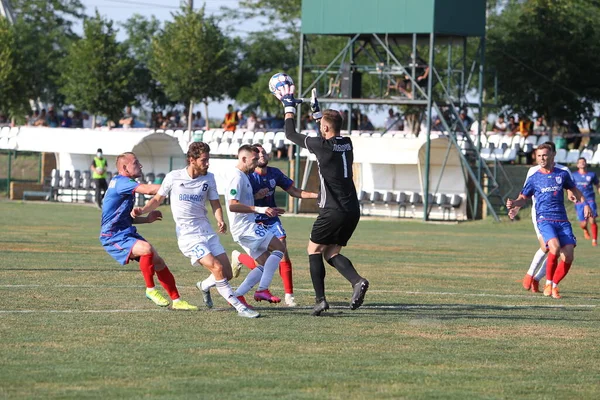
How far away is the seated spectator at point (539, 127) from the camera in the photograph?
41.7m

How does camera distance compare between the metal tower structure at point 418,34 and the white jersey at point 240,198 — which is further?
the metal tower structure at point 418,34

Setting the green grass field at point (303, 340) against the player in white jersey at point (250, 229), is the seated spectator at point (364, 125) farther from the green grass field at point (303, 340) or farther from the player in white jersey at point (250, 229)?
the player in white jersey at point (250, 229)

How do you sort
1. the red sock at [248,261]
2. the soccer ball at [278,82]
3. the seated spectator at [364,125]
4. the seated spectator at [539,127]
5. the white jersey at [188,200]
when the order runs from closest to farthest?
1. the white jersey at [188,200]
2. the soccer ball at [278,82]
3. the red sock at [248,261]
4. the seated spectator at [539,127]
5. the seated spectator at [364,125]

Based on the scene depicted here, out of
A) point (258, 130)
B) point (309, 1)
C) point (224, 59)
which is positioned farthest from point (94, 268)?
point (224, 59)

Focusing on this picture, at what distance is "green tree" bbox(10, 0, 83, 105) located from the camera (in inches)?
2244

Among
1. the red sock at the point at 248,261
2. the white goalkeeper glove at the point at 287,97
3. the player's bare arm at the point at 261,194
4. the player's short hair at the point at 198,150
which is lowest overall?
the red sock at the point at 248,261

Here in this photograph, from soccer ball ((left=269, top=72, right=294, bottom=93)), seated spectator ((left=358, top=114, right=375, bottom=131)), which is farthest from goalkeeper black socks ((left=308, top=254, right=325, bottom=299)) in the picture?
seated spectator ((left=358, top=114, right=375, bottom=131))

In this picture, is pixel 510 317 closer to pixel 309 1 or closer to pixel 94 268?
pixel 94 268

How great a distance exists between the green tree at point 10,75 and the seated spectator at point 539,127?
72.4 feet

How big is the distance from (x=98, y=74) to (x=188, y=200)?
3927 cm

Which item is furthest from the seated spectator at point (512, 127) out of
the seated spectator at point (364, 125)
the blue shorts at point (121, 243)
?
the blue shorts at point (121, 243)

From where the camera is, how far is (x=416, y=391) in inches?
299

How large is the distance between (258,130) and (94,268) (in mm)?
29461

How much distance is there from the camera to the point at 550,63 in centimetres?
4272
